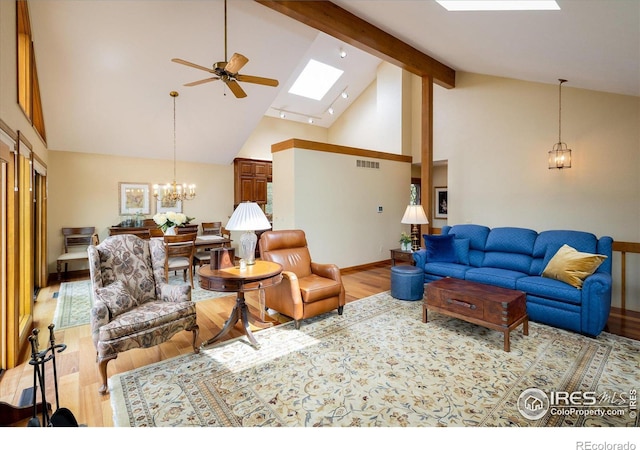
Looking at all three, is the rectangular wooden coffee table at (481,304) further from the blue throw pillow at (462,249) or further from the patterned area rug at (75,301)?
the patterned area rug at (75,301)

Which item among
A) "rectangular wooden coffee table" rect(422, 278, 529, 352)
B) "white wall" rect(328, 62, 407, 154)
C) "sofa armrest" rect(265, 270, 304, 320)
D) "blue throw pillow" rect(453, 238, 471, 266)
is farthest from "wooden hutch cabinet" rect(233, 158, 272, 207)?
"rectangular wooden coffee table" rect(422, 278, 529, 352)

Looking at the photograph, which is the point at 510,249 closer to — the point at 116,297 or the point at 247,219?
the point at 247,219

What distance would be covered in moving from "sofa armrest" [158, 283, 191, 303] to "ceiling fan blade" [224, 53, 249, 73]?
A: 240cm

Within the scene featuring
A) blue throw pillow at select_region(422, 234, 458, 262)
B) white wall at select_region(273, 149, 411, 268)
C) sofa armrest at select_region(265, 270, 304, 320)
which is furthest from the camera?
white wall at select_region(273, 149, 411, 268)

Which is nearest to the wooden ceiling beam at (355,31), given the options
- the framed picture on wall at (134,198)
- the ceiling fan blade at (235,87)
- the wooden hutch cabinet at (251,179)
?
the ceiling fan blade at (235,87)

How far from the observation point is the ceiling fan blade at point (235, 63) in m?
3.23

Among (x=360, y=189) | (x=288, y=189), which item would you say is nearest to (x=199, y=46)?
(x=288, y=189)

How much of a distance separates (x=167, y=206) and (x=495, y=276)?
6.47 m

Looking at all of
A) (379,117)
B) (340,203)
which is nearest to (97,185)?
(340,203)

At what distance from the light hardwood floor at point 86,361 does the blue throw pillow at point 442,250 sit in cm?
128

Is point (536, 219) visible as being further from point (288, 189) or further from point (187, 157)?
point (187, 157)

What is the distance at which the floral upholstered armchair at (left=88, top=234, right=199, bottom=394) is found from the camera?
7.59 ft

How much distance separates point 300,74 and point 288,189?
3430 mm

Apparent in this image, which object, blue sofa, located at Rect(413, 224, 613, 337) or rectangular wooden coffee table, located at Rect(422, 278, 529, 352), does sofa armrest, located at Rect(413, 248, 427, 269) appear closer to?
blue sofa, located at Rect(413, 224, 613, 337)
